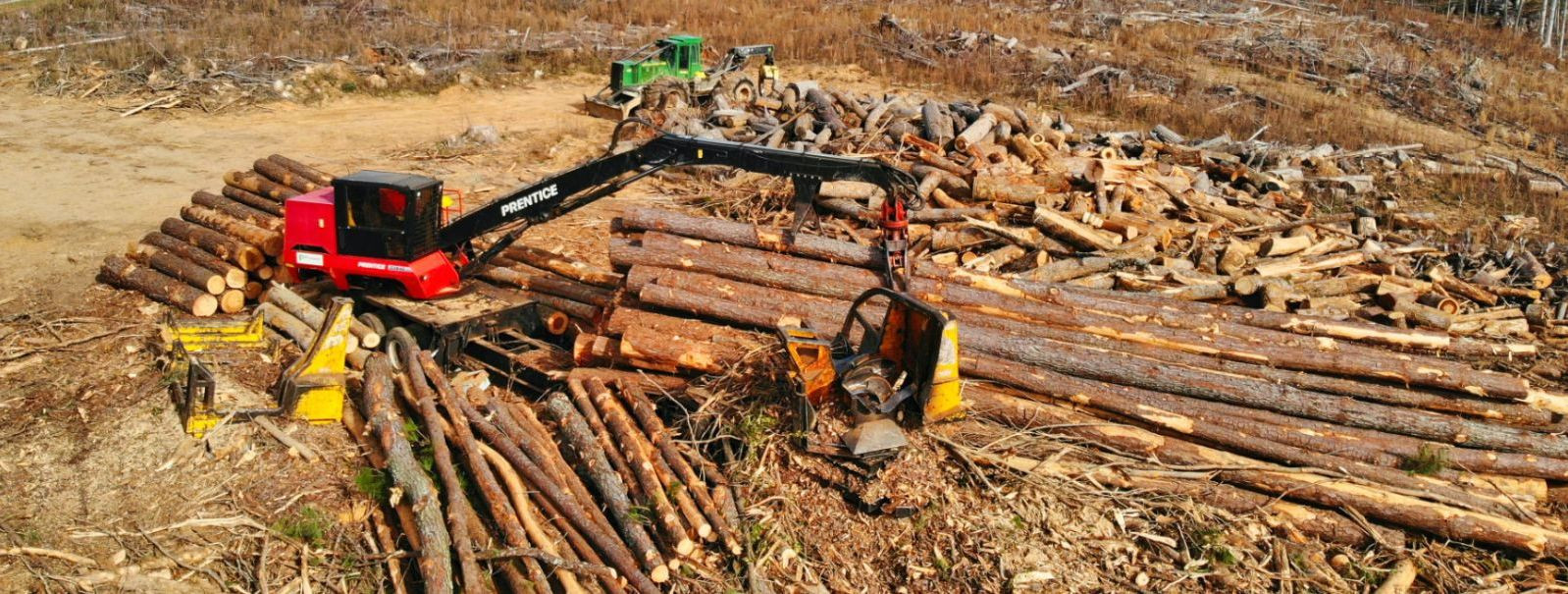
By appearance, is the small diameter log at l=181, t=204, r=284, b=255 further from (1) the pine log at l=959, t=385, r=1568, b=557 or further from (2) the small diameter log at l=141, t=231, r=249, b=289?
(1) the pine log at l=959, t=385, r=1568, b=557

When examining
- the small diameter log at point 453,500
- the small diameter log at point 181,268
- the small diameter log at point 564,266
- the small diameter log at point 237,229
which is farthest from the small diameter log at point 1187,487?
the small diameter log at point 181,268

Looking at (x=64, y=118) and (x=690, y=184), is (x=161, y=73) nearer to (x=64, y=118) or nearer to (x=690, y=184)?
(x=64, y=118)

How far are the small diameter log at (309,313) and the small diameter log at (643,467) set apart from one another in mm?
2653

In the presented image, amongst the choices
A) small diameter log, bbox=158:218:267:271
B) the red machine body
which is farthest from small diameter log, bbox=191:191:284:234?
the red machine body

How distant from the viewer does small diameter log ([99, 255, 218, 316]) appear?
1102 cm

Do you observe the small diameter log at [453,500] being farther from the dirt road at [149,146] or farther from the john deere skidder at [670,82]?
the john deere skidder at [670,82]

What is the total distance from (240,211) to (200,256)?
113 cm

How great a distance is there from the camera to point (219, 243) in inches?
451

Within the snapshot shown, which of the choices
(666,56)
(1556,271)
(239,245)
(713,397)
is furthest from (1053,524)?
(666,56)

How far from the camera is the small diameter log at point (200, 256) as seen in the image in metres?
11.2

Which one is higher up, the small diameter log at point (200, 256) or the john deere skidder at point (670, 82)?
the john deere skidder at point (670, 82)

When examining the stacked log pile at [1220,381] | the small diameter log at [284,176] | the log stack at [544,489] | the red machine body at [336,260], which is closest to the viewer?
the log stack at [544,489]

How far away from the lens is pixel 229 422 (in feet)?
27.2

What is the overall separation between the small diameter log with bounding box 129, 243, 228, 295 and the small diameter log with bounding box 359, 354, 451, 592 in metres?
3.33
